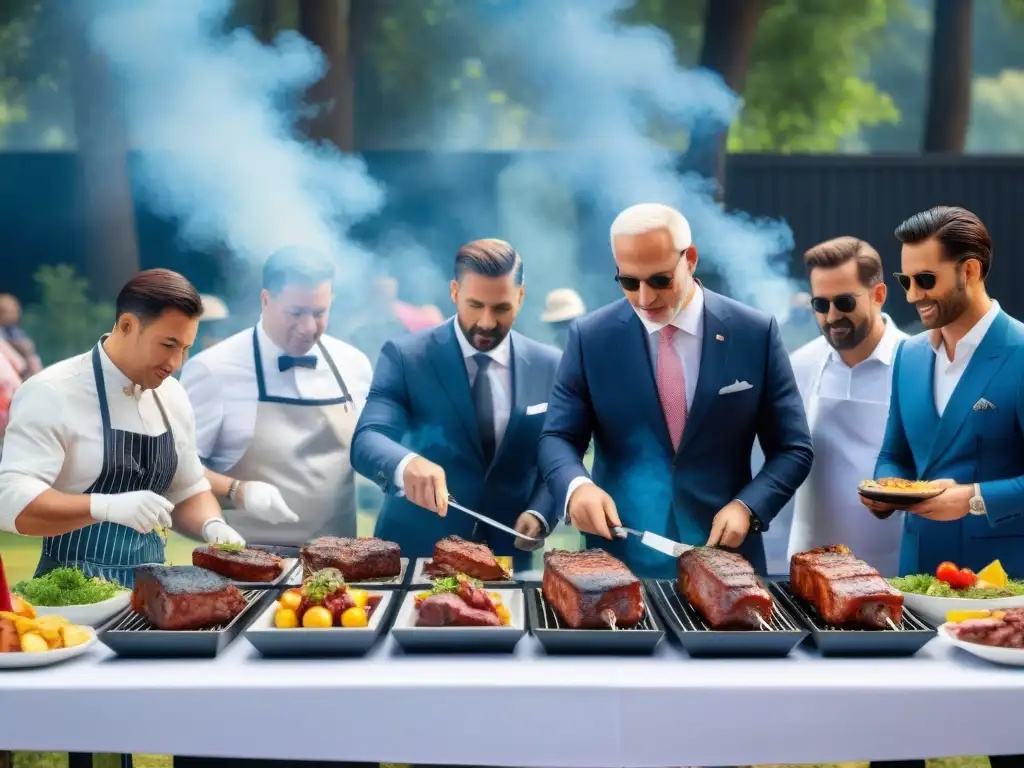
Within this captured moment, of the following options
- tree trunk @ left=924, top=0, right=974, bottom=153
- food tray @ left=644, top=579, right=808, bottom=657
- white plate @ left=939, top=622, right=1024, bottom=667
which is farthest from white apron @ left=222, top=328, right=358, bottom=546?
tree trunk @ left=924, top=0, right=974, bottom=153

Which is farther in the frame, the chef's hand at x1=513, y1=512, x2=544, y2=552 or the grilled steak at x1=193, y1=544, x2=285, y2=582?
the chef's hand at x1=513, y1=512, x2=544, y2=552

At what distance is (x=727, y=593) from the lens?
2443mm

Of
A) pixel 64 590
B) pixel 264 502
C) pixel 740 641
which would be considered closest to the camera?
pixel 740 641

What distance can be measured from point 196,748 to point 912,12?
4584 mm

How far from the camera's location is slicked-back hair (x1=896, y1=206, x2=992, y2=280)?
3326 millimetres

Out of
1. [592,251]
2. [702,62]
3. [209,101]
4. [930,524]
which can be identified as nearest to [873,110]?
[702,62]

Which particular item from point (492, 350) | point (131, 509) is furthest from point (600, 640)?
point (492, 350)

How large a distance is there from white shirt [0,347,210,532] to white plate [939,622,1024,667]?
9.04 ft

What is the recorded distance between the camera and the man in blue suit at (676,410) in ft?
11.7

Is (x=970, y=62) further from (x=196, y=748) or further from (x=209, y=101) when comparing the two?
(x=196, y=748)

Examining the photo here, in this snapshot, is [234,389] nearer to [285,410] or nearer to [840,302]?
[285,410]

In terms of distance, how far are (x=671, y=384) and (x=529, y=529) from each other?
83 cm

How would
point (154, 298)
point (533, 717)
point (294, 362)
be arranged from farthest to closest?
point (294, 362)
point (154, 298)
point (533, 717)

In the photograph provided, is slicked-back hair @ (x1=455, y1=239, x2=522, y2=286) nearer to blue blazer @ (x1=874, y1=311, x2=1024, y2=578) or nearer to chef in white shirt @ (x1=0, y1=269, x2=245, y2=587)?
chef in white shirt @ (x1=0, y1=269, x2=245, y2=587)
